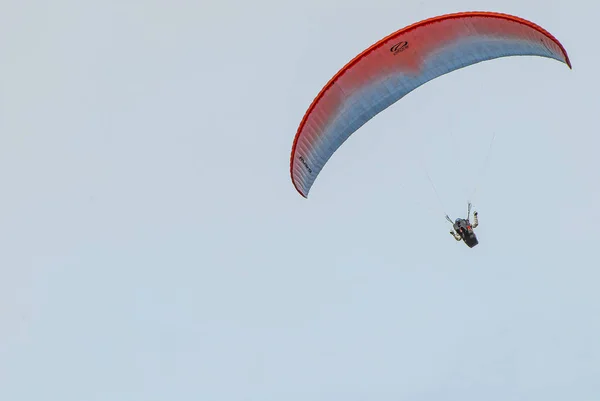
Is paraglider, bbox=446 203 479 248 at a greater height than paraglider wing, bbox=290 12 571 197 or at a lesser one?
lesser

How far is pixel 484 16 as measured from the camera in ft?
152

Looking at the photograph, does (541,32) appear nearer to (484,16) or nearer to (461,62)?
(484,16)

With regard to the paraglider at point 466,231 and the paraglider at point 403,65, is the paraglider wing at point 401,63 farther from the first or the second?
the paraglider at point 466,231

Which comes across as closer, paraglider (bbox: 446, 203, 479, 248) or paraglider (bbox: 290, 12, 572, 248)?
paraglider (bbox: 290, 12, 572, 248)

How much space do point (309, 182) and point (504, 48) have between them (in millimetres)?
10452

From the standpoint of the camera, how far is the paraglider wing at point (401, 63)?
4672 cm

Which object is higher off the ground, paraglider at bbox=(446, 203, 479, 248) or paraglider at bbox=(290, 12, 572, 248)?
paraglider at bbox=(290, 12, 572, 248)

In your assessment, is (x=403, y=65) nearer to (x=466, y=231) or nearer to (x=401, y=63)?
(x=401, y=63)

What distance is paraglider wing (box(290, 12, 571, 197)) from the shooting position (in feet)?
→ 153

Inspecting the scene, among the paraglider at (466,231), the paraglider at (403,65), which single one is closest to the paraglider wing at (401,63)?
the paraglider at (403,65)

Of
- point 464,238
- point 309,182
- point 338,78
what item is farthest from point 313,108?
point 464,238

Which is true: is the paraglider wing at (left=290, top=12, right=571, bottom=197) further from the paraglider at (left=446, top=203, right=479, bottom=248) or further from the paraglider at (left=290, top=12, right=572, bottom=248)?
the paraglider at (left=446, top=203, right=479, bottom=248)

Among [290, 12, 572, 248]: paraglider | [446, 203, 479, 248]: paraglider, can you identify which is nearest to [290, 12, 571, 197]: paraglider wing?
[290, 12, 572, 248]: paraglider

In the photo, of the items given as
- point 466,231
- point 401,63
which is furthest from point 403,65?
point 466,231
